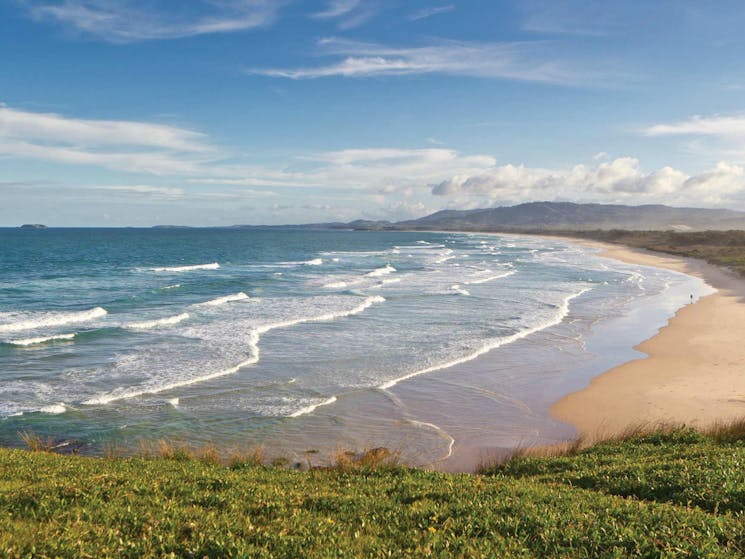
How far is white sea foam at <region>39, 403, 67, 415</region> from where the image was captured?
15.5 meters

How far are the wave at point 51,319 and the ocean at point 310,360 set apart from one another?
0.54 ft

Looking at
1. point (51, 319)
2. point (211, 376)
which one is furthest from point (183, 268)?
point (211, 376)

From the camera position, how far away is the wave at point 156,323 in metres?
27.3

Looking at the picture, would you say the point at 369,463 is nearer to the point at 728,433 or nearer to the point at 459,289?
the point at 728,433

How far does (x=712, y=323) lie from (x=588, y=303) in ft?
27.1

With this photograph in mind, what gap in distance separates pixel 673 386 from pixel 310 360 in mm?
12282

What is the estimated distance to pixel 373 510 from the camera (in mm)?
7195

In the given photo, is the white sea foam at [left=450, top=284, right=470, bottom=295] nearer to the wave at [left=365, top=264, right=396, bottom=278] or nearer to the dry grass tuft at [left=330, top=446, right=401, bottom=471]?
the wave at [left=365, top=264, right=396, bottom=278]

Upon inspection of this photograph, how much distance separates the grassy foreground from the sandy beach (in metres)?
5.04

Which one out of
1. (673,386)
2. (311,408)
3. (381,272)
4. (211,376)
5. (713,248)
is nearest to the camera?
(311,408)

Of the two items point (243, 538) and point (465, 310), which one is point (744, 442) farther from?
point (465, 310)

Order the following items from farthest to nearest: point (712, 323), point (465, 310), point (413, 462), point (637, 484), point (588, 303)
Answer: point (588, 303)
point (465, 310)
point (712, 323)
point (413, 462)
point (637, 484)

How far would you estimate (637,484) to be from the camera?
8.47 metres

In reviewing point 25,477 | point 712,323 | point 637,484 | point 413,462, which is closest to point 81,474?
point 25,477
